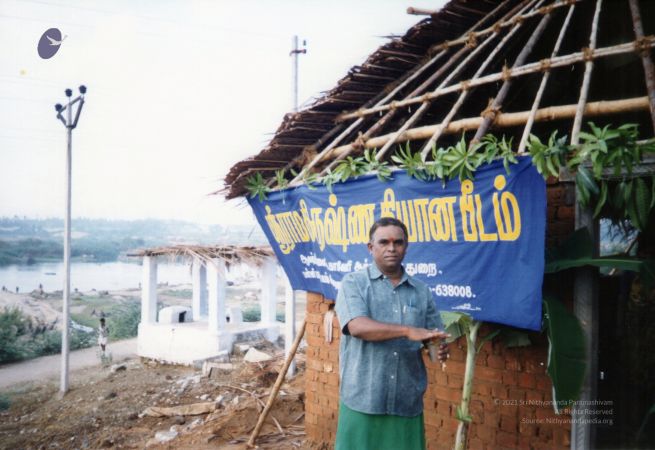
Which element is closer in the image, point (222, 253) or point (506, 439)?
point (506, 439)

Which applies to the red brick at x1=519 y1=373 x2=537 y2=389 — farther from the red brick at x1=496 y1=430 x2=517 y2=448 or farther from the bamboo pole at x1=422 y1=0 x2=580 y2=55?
the bamboo pole at x1=422 y1=0 x2=580 y2=55

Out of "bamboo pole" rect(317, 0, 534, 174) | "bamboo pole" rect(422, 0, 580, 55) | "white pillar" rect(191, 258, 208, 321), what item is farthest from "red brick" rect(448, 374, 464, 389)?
"white pillar" rect(191, 258, 208, 321)

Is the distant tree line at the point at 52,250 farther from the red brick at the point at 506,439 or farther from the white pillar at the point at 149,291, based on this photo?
the red brick at the point at 506,439

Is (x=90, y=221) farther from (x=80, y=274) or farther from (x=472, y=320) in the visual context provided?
(x=472, y=320)

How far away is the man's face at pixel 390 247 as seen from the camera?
2.72 meters

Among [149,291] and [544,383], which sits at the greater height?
[544,383]

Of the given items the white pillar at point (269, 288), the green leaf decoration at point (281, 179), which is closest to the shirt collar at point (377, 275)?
the green leaf decoration at point (281, 179)

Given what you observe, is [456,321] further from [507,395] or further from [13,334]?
[13,334]

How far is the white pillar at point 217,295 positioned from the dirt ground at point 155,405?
999 millimetres

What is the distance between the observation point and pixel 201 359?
12.0 metres

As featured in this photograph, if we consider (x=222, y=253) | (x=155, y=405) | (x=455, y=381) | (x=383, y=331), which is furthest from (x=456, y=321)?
(x=222, y=253)

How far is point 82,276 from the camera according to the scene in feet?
110

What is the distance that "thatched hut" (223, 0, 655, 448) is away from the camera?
3611 mm

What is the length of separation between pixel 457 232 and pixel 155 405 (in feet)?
24.6
